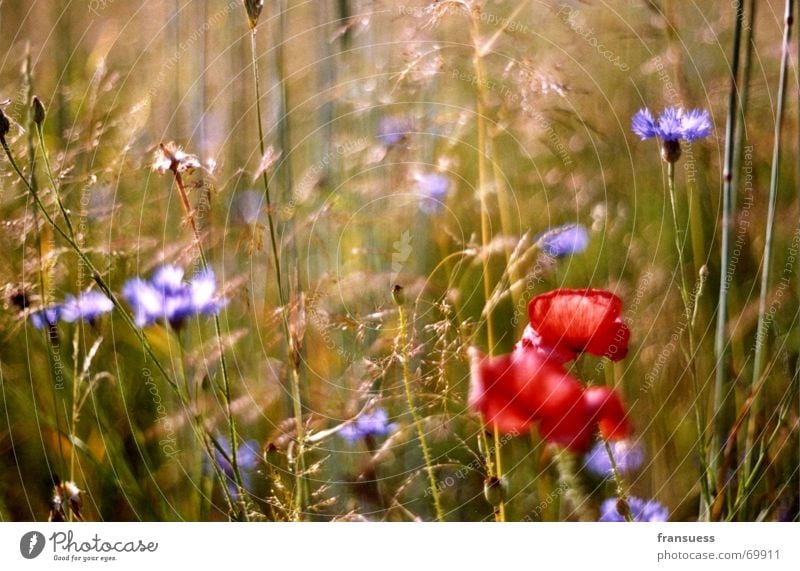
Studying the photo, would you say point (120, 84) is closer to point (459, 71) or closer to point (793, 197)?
point (459, 71)

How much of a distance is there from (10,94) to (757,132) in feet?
1.98

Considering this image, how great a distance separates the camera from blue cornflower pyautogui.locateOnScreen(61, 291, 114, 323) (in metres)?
0.79

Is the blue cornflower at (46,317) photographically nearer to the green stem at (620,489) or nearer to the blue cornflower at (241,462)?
the blue cornflower at (241,462)

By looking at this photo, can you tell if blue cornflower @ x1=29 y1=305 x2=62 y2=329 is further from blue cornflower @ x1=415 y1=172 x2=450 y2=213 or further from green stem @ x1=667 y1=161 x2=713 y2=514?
green stem @ x1=667 y1=161 x2=713 y2=514

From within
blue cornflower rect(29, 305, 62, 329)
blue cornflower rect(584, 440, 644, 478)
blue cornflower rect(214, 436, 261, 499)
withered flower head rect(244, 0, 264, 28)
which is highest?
withered flower head rect(244, 0, 264, 28)

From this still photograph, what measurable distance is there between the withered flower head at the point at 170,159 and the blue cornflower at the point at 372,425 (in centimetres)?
24

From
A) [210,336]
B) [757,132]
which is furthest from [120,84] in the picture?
[757,132]

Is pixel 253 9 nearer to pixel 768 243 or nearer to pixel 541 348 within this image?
pixel 541 348

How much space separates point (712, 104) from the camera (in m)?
0.81

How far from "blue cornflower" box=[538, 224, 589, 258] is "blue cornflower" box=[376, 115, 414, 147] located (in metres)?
0.14

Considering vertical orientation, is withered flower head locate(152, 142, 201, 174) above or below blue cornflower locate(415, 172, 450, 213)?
above

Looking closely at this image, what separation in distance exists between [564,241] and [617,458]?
179 millimetres

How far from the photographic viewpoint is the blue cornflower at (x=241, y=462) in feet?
2.58

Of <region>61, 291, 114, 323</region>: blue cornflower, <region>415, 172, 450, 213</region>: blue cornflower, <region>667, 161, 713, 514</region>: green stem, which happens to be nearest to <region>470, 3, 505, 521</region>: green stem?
<region>415, 172, 450, 213</region>: blue cornflower
